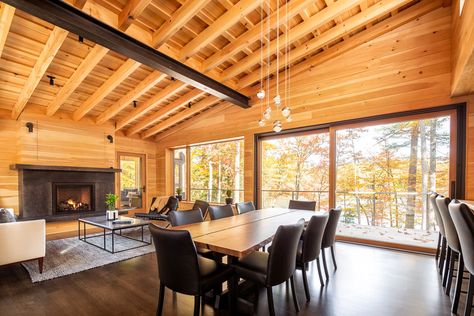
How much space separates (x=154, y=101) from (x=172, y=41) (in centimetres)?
196

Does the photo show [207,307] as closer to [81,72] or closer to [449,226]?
[449,226]

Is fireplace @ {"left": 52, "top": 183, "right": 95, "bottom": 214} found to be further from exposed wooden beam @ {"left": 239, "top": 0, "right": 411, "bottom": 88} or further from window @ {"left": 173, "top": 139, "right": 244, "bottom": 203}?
exposed wooden beam @ {"left": 239, "top": 0, "right": 411, "bottom": 88}

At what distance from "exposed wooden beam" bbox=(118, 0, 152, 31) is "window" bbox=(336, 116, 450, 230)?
3.99 meters

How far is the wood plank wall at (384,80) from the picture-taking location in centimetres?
374

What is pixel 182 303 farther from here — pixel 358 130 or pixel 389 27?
pixel 389 27

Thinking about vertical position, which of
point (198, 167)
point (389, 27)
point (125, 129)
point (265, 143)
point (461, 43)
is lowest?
point (198, 167)

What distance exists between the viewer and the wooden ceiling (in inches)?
120

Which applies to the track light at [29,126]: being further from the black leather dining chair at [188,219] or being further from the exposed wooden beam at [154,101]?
the black leather dining chair at [188,219]

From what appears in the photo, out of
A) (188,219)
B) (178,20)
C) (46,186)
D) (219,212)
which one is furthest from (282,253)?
(46,186)

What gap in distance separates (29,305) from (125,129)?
223 inches

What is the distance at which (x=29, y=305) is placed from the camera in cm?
237

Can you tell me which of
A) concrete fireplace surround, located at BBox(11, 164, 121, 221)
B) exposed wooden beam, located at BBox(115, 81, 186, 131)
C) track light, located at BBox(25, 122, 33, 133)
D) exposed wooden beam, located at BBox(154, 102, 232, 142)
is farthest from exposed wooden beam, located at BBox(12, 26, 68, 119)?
exposed wooden beam, located at BBox(154, 102, 232, 142)

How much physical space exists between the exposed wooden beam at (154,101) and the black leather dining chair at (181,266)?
3.57m

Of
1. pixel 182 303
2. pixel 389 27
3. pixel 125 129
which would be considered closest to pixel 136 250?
pixel 182 303
